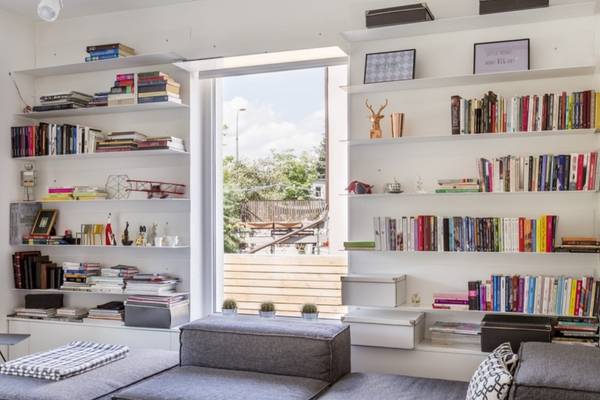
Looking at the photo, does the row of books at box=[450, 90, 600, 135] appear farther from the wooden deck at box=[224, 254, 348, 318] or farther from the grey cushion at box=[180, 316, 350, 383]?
the grey cushion at box=[180, 316, 350, 383]

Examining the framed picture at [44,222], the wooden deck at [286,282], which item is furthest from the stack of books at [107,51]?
the wooden deck at [286,282]

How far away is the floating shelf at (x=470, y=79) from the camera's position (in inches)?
133

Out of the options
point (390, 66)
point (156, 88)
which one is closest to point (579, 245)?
point (390, 66)

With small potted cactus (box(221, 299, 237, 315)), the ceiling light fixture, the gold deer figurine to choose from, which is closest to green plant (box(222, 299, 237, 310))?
small potted cactus (box(221, 299, 237, 315))

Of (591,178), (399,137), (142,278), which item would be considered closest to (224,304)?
(142,278)

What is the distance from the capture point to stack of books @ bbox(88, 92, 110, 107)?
4.43 meters

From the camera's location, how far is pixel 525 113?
135 inches

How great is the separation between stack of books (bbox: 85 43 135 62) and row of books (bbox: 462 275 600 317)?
8.94 feet

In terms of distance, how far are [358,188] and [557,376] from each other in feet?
5.76

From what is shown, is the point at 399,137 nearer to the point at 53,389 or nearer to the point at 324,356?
the point at 324,356

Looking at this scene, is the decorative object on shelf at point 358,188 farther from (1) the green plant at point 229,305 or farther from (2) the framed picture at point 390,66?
(1) the green plant at point 229,305

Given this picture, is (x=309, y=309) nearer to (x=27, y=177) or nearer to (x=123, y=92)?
(x=123, y=92)

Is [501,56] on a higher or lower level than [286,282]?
higher

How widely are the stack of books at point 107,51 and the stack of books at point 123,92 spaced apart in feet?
0.49
